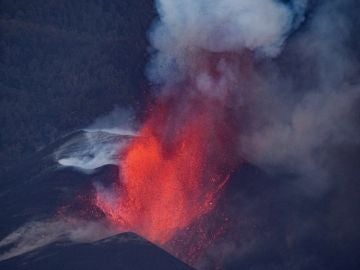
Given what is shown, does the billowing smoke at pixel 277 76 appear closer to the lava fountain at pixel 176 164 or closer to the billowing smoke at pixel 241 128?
the billowing smoke at pixel 241 128

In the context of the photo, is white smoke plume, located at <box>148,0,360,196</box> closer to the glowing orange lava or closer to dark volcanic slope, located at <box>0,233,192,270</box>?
the glowing orange lava

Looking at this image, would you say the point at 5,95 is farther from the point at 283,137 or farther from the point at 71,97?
the point at 283,137

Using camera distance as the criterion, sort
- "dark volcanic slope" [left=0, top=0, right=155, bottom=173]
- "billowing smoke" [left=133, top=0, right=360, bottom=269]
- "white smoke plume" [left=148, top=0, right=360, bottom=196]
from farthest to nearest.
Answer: "dark volcanic slope" [left=0, top=0, right=155, bottom=173]
"white smoke plume" [left=148, top=0, right=360, bottom=196]
"billowing smoke" [left=133, top=0, right=360, bottom=269]

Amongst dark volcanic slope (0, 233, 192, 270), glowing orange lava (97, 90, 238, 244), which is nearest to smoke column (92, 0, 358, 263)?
glowing orange lava (97, 90, 238, 244)

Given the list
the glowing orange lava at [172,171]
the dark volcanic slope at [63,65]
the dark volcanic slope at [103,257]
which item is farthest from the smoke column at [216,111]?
the dark volcanic slope at [63,65]

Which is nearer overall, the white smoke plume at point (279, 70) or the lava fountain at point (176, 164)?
the lava fountain at point (176, 164)

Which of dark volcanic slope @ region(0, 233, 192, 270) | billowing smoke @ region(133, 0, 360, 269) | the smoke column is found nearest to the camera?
dark volcanic slope @ region(0, 233, 192, 270)

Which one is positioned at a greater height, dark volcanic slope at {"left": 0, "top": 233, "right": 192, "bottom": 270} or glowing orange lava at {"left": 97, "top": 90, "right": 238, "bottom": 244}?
glowing orange lava at {"left": 97, "top": 90, "right": 238, "bottom": 244}

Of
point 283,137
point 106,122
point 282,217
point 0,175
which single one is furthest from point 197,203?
point 0,175
